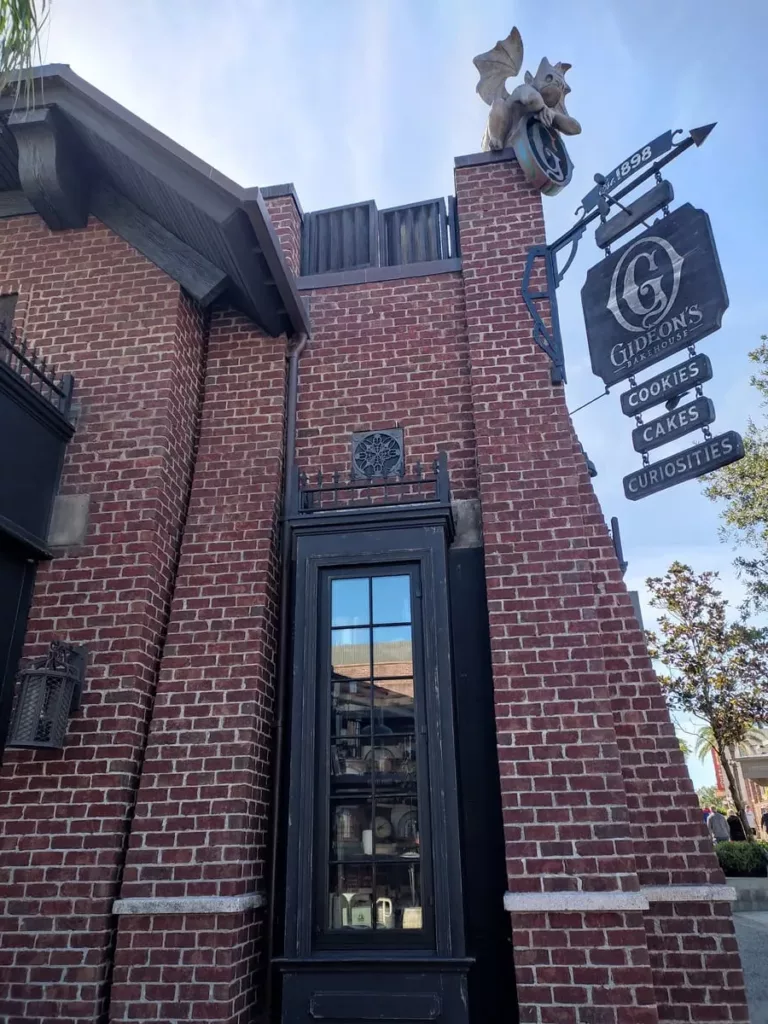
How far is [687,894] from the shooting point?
385 centimetres

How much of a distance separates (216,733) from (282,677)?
621 millimetres

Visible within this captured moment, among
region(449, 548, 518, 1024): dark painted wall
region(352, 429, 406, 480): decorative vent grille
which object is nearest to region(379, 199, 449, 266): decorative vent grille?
region(352, 429, 406, 480): decorative vent grille

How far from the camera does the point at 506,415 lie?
16.8 feet

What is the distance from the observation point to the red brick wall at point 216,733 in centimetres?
381

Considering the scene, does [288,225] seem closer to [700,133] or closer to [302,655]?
[700,133]

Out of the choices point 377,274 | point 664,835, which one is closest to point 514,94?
point 377,274

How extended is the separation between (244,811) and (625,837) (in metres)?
2.16

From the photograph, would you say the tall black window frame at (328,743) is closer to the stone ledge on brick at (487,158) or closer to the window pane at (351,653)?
the window pane at (351,653)

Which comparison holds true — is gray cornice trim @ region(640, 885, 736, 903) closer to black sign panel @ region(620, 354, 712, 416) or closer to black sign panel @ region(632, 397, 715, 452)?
black sign panel @ region(632, 397, 715, 452)

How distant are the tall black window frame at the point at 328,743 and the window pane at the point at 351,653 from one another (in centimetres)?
11

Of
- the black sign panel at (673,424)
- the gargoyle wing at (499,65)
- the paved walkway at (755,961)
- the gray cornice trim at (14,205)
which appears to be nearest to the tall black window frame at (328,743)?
the black sign panel at (673,424)

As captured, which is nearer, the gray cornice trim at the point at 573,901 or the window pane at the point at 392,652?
the gray cornice trim at the point at 573,901

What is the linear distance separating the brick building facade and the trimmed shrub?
7687mm

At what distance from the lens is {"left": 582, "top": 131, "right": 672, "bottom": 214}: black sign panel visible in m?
4.69
